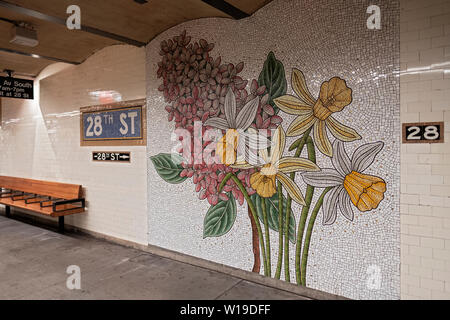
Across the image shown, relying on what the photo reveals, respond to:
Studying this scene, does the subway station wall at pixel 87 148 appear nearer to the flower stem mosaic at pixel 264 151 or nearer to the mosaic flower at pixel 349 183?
the flower stem mosaic at pixel 264 151

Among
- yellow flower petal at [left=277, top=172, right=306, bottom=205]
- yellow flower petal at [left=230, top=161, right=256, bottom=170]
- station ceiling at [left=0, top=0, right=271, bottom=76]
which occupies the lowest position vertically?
yellow flower petal at [left=277, top=172, right=306, bottom=205]

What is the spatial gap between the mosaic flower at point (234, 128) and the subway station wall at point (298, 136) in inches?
0.6

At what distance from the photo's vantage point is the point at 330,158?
2971 mm

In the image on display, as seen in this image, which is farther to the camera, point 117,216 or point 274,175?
point 117,216

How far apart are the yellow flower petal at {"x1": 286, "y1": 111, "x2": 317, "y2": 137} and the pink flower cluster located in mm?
172

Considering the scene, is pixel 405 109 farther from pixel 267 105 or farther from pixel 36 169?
pixel 36 169

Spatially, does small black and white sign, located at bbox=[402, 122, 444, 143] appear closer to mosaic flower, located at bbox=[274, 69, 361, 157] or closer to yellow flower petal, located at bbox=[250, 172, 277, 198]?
mosaic flower, located at bbox=[274, 69, 361, 157]

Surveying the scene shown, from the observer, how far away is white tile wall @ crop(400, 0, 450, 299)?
248 cm

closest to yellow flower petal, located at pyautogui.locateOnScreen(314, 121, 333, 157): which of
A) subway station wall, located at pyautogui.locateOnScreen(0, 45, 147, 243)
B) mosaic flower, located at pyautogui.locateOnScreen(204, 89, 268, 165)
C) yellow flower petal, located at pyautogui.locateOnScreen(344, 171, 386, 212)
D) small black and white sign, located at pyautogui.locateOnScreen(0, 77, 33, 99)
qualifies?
yellow flower petal, located at pyautogui.locateOnScreen(344, 171, 386, 212)

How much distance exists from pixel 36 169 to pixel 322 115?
6016mm

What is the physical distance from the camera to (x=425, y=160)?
2.55 metres

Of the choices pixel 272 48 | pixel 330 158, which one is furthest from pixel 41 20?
pixel 330 158

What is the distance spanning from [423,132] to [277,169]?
1.34 m

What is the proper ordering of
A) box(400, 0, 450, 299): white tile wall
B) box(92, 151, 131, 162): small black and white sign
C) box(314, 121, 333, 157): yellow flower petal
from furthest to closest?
1. box(92, 151, 131, 162): small black and white sign
2. box(314, 121, 333, 157): yellow flower petal
3. box(400, 0, 450, 299): white tile wall
